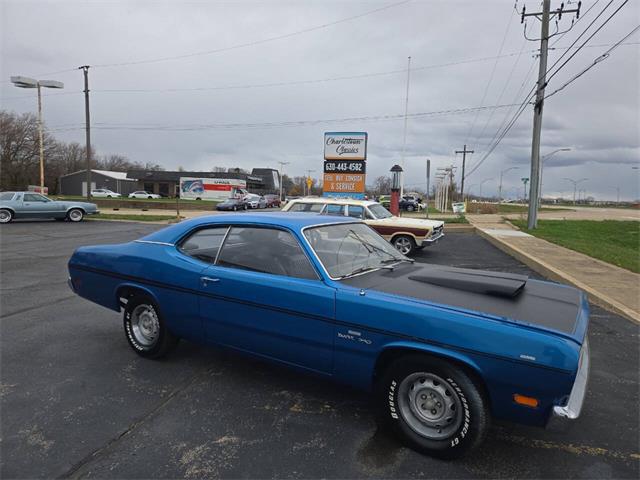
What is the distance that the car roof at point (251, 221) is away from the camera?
3557 millimetres

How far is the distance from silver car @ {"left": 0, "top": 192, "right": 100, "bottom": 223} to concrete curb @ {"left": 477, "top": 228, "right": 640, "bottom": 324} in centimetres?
2014

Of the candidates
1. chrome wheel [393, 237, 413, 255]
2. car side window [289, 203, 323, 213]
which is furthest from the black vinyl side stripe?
chrome wheel [393, 237, 413, 255]

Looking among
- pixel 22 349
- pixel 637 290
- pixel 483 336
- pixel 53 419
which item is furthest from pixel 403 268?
Answer: pixel 637 290

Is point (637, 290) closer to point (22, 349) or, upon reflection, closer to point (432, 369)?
point (432, 369)

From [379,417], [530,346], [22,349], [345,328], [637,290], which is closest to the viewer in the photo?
[530,346]

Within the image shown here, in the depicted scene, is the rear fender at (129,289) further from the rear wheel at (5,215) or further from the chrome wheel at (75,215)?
the chrome wheel at (75,215)

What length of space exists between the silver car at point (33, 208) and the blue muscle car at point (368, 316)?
19.2m

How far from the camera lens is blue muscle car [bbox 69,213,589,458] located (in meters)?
2.42

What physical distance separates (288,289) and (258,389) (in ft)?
3.46

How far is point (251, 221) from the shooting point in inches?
145

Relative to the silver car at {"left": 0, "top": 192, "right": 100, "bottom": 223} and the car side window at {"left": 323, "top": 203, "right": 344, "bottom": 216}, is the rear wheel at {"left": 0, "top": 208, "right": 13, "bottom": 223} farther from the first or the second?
the car side window at {"left": 323, "top": 203, "right": 344, "bottom": 216}

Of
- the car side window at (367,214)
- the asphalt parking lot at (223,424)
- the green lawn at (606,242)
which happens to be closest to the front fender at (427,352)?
the asphalt parking lot at (223,424)

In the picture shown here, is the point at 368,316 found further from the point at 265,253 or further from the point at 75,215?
the point at 75,215

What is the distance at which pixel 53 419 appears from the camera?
304 cm
